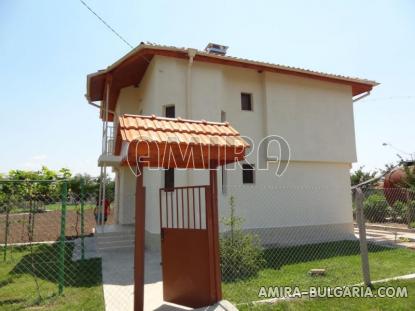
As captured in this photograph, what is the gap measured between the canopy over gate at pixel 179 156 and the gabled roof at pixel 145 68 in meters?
5.66

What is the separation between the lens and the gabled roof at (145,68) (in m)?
9.67

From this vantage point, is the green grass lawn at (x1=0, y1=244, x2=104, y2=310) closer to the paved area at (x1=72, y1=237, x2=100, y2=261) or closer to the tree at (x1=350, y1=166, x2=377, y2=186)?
the paved area at (x1=72, y1=237, x2=100, y2=261)

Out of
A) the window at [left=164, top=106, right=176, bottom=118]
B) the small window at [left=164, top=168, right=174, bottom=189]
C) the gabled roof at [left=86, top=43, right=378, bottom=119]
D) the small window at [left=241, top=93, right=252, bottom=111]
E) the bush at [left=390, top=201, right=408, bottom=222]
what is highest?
the gabled roof at [left=86, top=43, right=378, bottom=119]

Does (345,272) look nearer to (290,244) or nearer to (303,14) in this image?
(290,244)

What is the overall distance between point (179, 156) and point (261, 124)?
7.63 metres

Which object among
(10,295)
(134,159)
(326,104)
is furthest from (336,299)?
(326,104)

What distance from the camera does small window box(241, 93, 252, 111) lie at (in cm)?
1157

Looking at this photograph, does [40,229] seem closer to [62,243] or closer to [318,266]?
[62,243]

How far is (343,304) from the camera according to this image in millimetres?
4656

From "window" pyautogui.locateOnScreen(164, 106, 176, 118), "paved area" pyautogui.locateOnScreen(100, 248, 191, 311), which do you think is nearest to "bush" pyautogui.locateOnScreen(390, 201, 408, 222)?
"window" pyautogui.locateOnScreen(164, 106, 176, 118)

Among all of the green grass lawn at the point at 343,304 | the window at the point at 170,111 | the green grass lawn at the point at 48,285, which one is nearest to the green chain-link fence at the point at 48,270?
the green grass lawn at the point at 48,285

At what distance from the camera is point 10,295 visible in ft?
18.4

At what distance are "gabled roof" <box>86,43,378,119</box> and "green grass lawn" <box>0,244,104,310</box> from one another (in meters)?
6.48

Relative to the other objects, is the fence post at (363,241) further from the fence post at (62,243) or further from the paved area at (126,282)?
the fence post at (62,243)
